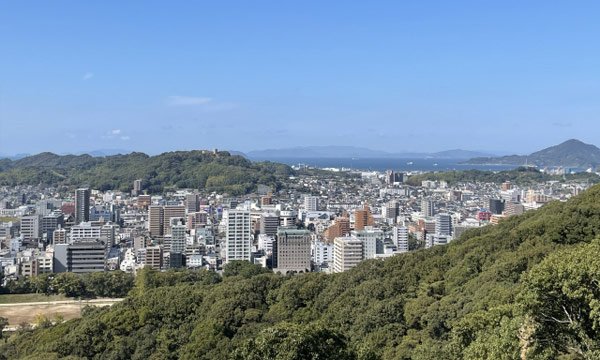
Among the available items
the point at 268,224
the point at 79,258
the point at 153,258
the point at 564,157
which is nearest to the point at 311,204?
the point at 268,224

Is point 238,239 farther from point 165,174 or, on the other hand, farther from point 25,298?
point 165,174

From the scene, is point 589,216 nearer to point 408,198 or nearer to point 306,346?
point 306,346

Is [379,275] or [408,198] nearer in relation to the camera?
[379,275]

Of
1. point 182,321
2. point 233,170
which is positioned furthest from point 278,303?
point 233,170

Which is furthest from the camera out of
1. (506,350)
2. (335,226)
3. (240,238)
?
(335,226)

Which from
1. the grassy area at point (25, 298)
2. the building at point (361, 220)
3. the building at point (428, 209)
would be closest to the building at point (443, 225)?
the building at point (361, 220)

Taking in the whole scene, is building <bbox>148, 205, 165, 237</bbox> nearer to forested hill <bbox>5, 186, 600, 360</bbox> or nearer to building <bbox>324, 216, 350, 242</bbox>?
building <bbox>324, 216, 350, 242</bbox>
